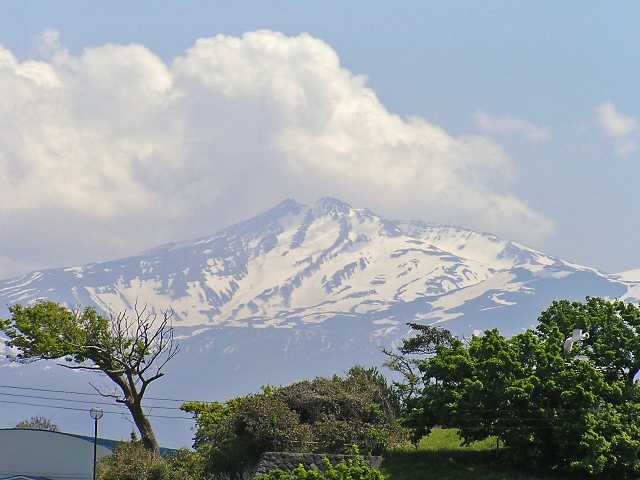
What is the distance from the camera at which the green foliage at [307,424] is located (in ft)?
132

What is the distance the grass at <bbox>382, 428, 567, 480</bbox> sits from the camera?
124 ft

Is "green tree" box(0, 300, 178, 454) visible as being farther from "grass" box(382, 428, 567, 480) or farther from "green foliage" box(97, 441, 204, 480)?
"grass" box(382, 428, 567, 480)

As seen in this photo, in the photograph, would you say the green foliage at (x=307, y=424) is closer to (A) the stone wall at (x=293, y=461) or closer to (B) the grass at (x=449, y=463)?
(A) the stone wall at (x=293, y=461)

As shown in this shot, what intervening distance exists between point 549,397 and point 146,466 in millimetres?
20865

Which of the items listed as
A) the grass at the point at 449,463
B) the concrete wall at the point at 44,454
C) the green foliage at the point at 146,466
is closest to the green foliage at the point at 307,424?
the green foliage at the point at 146,466

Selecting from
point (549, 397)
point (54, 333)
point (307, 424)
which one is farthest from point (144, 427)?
point (549, 397)

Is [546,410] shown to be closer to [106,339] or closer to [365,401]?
[365,401]

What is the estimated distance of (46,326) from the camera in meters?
49.8

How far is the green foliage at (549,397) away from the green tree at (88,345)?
17.7 metres

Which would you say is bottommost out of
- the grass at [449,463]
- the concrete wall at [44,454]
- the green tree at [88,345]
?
the grass at [449,463]

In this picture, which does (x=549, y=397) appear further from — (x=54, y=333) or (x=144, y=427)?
(x=54, y=333)

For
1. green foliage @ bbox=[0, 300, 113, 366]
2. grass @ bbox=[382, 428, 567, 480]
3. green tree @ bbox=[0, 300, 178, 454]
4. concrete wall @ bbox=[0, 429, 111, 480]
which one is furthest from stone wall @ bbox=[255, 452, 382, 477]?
green foliage @ bbox=[0, 300, 113, 366]

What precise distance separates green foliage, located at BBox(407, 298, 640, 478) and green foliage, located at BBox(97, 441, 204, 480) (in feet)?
40.6

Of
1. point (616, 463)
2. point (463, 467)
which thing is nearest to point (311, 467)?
point (463, 467)
